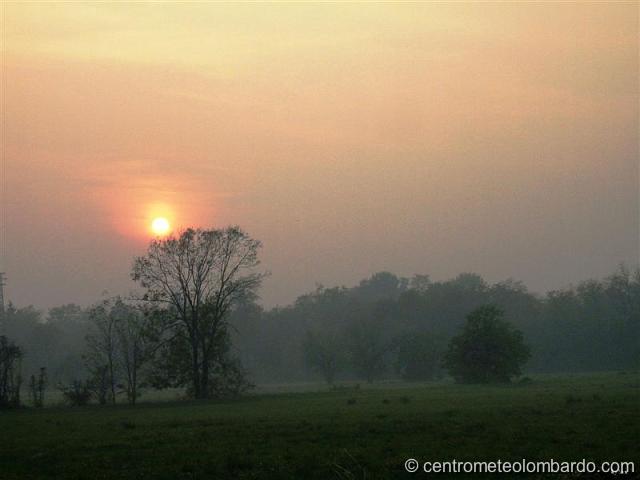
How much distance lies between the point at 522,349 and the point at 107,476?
61957 millimetres

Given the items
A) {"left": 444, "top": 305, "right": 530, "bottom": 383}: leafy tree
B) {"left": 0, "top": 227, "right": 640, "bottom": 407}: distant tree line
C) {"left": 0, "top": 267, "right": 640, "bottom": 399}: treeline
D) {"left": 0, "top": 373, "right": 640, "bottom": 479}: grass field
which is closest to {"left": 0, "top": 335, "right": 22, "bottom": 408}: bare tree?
{"left": 0, "top": 227, "right": 640, "bottom": 407}: distant tree line

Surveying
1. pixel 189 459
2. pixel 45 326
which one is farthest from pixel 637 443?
pixel 45 326

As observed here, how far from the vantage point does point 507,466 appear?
20484 millimetres

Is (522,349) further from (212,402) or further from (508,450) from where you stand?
(508,450)

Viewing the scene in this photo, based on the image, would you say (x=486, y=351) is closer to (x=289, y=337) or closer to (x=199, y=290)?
(x=199, y=290)

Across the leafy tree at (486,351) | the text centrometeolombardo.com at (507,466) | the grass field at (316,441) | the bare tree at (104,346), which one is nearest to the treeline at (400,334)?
the leafy tree at (486,351)

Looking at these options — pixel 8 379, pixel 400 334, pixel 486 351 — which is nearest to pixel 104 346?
pixel 8 379

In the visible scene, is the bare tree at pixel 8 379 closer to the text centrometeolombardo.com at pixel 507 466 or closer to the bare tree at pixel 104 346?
the bare tree at pixel 104 346

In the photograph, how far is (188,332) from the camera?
208ft

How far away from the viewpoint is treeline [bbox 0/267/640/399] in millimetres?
110062

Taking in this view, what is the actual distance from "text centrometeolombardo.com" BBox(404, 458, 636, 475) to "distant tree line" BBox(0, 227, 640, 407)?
120 ft

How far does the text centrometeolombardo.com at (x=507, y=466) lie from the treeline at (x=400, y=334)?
69679mm

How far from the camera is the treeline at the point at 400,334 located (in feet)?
361
